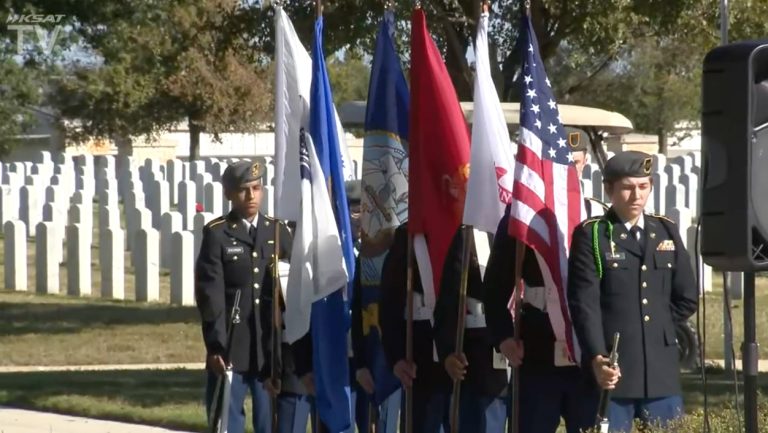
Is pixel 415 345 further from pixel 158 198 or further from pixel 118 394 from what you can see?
pixel 158 198

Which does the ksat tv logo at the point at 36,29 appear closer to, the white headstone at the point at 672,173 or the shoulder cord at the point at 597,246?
the shoulder cord at the point at 597,246

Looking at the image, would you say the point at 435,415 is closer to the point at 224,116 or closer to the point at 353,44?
the point at 353,44

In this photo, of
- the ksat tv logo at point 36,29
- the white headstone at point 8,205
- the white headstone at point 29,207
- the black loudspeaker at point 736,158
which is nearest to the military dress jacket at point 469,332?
the black loudspeaker at point 736,158

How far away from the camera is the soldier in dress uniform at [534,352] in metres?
6.36

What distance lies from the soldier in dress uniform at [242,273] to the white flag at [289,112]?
0.13 meters

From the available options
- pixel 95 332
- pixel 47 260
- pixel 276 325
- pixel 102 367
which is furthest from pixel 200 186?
pixel 276 325

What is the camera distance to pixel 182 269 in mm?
16453

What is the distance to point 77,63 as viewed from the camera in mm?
38594

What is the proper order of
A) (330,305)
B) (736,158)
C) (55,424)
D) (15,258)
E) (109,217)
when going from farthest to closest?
(109,217) < (15,258) < (55,424) < (330,305) < (736,158)

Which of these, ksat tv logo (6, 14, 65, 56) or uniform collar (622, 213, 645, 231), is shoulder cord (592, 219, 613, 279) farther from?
ksat tv logo (6, 14, 65, 56)

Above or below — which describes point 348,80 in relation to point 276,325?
above

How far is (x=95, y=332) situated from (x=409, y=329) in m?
8.42

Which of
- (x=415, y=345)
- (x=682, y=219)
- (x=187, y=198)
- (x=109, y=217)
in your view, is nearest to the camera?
(x=415, y=345)

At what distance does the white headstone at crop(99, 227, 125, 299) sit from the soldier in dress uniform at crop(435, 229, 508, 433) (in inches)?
442
